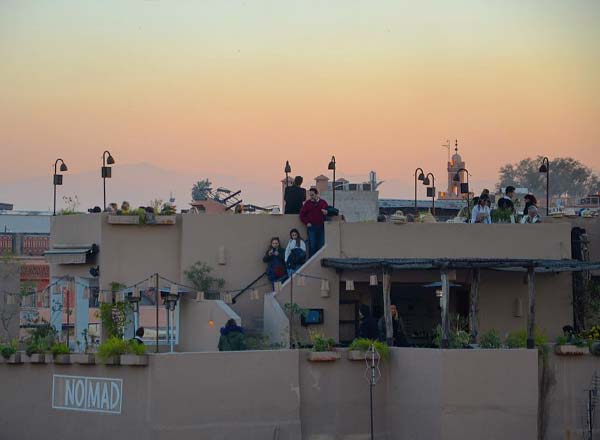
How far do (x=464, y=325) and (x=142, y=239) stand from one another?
7530mm

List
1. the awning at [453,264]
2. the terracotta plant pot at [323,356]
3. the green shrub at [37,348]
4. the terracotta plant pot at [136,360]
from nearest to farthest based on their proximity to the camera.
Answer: the terracotta plant pot at [136,360] < the terracotta plant pot at [323,356] < the awning at [453,264] < the green shrub at [37,348]

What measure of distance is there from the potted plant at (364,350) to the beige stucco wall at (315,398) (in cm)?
22

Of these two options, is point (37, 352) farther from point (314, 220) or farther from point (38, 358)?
point (314, 220)

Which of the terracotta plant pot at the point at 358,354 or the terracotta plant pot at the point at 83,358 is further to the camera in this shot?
the terracotta plant pot at the point at 83,358

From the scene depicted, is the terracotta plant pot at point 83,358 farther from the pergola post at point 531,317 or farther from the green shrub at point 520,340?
the pergola post at point 531,317

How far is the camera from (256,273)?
101 feet

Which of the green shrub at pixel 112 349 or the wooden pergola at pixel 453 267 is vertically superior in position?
the wooden pergola at pixel 453 267

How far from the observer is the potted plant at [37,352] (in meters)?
27.5

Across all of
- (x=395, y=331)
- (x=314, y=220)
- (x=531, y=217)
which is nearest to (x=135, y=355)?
(x=395, y=331)

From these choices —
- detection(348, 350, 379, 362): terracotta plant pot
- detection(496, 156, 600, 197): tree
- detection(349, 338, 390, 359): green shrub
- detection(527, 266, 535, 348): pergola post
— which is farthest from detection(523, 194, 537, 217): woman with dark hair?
detection(496, 156, 600, 197): tree

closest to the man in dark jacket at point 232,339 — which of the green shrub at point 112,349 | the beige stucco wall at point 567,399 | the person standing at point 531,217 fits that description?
the green shrub at point 112,349

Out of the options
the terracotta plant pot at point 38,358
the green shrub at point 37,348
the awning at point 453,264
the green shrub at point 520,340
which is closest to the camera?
the green shrub at point 520,340

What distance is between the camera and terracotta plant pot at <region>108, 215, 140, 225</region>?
99.8 feet

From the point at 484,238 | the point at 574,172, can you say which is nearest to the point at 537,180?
the point at 574,172
